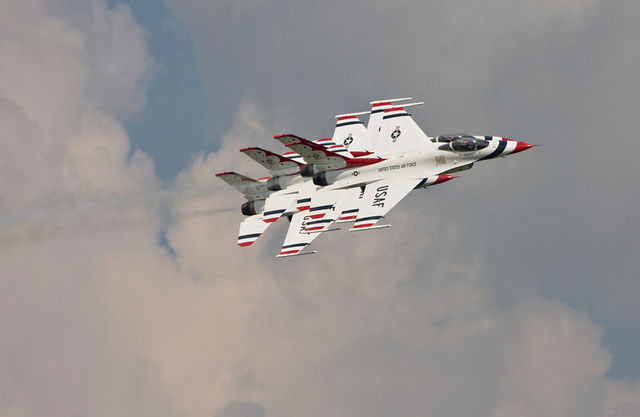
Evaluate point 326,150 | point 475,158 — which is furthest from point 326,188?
point 475,158

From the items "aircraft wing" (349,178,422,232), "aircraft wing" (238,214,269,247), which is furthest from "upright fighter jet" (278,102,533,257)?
"aircraft wing" (238,214,269,247)

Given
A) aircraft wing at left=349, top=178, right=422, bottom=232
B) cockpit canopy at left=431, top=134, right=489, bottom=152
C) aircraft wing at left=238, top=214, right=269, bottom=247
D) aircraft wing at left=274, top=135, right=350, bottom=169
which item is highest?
aircraft wing at left=274, top=135, right=350, bottom=169

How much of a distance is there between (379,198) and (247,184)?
10063mm

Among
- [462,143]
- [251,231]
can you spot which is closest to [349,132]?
[251,231]

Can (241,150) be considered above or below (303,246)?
above

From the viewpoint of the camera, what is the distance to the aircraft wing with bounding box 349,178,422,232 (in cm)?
8950

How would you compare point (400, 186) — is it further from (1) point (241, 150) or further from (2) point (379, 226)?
(1) point (241, 150)

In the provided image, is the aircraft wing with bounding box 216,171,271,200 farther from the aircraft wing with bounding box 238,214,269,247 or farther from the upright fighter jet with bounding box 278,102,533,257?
the upright fighter jet with bounding box 278,102,533,257

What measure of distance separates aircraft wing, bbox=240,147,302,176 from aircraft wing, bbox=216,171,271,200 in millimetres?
1236

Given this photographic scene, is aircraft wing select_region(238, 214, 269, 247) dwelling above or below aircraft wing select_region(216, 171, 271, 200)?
below

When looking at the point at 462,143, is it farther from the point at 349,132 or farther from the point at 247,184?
the point at 247,184

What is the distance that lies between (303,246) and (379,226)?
548 centimetres

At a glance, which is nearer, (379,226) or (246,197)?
(379,226)

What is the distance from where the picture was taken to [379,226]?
290ft
